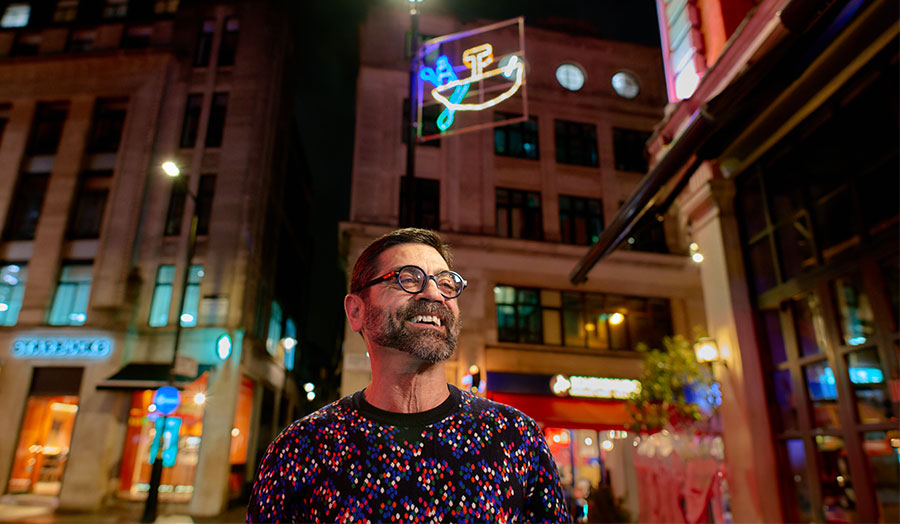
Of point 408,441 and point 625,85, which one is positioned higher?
point 625,85

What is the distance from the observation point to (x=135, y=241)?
2119 centimetres

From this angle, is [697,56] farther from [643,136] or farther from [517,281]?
[643,136]

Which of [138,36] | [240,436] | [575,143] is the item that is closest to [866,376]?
[575,143]

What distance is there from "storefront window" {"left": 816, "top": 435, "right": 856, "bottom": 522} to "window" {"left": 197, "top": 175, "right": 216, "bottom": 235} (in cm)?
2132

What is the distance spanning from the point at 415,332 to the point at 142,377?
66.4 ft

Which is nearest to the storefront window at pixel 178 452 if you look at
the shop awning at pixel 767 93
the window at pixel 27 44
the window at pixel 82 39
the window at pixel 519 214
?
the window at pixel 519 214

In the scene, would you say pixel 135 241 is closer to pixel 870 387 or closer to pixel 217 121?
pixel 217 121

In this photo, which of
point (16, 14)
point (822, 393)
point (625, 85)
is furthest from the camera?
point (16, 14)

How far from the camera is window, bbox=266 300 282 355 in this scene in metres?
25.5

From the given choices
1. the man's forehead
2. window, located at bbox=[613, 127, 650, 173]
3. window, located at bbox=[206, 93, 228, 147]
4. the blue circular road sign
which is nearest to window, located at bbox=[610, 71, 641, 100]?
window, located at bbox=[613, 127, 650, 173]

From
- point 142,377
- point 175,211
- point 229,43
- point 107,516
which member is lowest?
point 107,516

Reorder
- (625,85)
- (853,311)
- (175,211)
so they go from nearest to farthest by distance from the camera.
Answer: (853,311)
(175,211)
(625,85)

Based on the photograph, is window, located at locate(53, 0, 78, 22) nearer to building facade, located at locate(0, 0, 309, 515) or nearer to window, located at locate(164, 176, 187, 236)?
building facade, located at locate(0, 0, 309, 515)

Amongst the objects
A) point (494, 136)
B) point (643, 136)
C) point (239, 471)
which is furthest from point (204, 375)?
point (643, 136)
